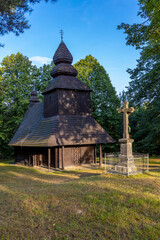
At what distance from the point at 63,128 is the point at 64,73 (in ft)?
19.8

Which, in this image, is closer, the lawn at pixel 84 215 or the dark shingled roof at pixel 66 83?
the lawn at pixel 84 215

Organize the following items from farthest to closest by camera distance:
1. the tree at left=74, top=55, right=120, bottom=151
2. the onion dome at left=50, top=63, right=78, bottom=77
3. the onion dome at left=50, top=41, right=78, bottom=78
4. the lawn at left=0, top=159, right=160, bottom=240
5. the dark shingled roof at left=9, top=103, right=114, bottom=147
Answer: the tree at left=74, top=55, right=120, bottom=151 → the onion dome at left=50, top=41, right=78, bottom=78 → the onion dome at left=50, top=63, right=78, bottom=77 → the dark shingled roof at left=9, top=103, right=114, bottom=147 → the lawn at left=0, top=159, right=160, bottom=240

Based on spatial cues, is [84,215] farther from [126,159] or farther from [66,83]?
[66,83]

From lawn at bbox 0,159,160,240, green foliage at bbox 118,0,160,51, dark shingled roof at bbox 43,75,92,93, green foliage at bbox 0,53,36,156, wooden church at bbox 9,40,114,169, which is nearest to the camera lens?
lawn at bbox 0,159,160,240

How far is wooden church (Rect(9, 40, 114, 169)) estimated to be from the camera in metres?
17.8

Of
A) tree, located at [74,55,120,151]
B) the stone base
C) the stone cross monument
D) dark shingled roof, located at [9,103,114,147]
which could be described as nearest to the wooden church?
dark shingled roof, located at [9,103,114,147]

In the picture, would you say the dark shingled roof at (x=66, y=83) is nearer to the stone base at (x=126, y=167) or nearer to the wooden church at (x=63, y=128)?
the wooden church at (x=63, y=128)

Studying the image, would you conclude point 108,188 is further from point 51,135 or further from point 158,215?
point 51,135

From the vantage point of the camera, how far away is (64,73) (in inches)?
809

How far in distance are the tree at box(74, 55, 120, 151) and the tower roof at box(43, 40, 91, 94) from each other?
8.54m

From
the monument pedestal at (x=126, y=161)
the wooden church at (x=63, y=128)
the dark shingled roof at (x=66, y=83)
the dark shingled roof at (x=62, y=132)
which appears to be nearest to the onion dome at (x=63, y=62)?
the wooden church at (x=63, y=128)

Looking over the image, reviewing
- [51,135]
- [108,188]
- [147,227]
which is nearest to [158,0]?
[108,188]

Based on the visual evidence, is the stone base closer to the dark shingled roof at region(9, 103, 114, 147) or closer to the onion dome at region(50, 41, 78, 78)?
the dark shingled roof at region(9, 103, 114, 147)

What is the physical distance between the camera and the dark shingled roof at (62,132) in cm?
1719
